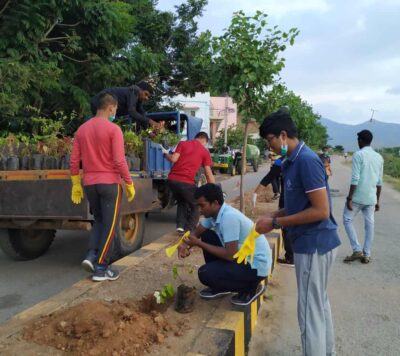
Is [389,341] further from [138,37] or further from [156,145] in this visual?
[138,37]

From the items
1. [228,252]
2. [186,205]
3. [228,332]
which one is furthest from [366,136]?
[228,332]

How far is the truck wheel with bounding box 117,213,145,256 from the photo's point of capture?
18.2ft

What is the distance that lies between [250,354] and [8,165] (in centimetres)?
368

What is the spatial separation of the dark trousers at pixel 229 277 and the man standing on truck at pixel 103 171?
3.66ft

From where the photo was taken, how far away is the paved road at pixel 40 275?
14.8 feet

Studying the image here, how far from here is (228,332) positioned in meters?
3.08

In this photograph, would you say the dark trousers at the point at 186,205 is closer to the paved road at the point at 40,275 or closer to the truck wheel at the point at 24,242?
the paved road at the point at 40,275

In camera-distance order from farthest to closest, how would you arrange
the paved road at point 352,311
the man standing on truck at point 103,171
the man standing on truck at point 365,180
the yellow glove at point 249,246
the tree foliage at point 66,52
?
the tree foliage at point 66,52 < the man standing on truck at point 365,180 < the man standing on truck at point 103,171 < the paved road at point 352,311 < the yellow glove at point 249,246

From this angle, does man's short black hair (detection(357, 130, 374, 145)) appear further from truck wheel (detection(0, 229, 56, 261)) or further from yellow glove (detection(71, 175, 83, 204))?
truck wheel (detection(0, 229, 56, 261))

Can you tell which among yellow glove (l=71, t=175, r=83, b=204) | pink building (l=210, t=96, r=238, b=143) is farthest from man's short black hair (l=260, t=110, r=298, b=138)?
pink building (l=210, t=96, r=238, b=143)

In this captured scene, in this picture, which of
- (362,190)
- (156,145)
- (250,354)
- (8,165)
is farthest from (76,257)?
(362,190)

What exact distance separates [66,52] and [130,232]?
24.9ft

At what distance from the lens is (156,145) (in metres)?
6.82

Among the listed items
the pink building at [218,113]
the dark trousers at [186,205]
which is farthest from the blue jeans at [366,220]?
the pink building at [218,113]
